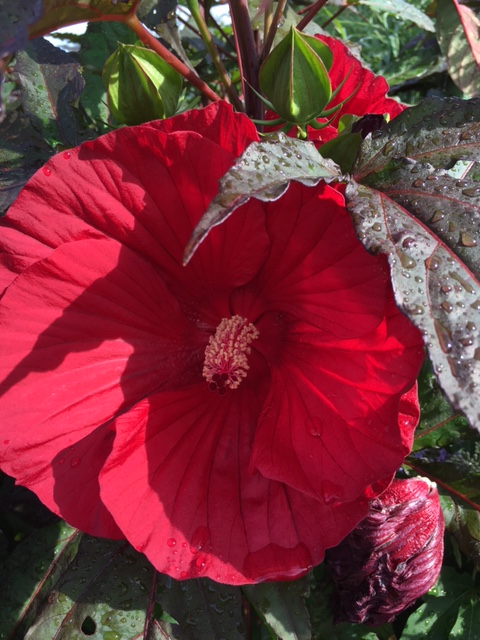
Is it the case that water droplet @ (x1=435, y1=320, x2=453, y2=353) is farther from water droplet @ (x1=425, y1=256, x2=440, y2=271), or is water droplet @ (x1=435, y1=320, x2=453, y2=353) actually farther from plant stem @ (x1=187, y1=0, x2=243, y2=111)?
plant stem @ (x1=187, y1=0, x2=243, y2=111)

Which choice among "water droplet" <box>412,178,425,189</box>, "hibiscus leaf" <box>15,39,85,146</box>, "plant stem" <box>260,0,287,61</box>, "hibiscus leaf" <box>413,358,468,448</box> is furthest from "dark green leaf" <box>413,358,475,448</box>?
"hibiscus leaf" <box>15,39,85,146</box>

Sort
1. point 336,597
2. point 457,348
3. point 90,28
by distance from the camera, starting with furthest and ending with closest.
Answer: point 90,28 < point 336,597 < point 457,348

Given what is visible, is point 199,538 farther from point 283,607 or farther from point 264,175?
point 264,175

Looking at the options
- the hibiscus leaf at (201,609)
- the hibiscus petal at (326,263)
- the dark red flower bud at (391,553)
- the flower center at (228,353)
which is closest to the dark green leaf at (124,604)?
the hibiscus leaf at (201,609)

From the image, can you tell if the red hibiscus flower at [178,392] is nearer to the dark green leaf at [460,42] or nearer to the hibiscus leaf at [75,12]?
the hibiscus leaf at [75,12]

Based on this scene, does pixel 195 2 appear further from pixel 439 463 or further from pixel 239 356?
pixel 439 463

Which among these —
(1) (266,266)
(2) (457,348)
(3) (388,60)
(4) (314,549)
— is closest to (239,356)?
(1) (266,266)

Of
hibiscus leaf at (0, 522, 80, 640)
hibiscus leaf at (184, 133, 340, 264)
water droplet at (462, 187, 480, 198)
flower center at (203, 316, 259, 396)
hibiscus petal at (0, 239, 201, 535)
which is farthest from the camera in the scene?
hibiscus leaf at (0, 522, 80, 640)
